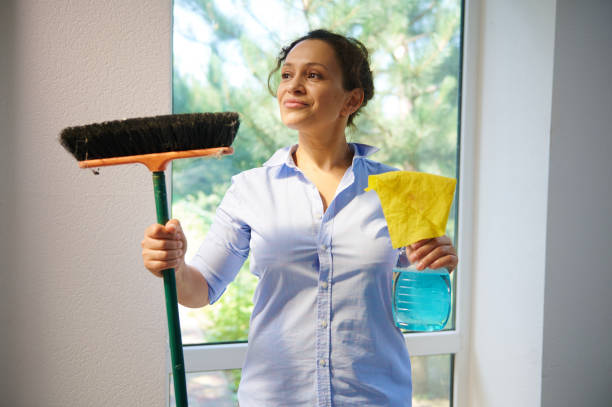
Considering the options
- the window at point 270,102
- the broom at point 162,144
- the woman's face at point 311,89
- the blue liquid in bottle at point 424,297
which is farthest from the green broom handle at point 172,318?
the window at point 270,102

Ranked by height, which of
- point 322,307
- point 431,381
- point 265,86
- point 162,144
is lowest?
point 431,381

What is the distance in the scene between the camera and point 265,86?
1.59 m

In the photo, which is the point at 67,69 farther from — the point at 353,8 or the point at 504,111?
the point at 504,111

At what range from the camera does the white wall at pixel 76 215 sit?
126 cm

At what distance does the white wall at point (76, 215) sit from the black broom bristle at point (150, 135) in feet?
1.51

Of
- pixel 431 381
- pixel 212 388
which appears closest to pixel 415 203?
pixel 212 388

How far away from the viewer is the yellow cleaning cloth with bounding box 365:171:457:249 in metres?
0.89

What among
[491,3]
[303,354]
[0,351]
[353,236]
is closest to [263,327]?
[303,354]

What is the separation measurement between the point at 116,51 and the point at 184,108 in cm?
26

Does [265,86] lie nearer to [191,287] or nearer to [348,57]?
[348,57]

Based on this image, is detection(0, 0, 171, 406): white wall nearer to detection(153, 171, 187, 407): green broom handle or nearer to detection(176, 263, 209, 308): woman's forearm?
detection(176, 263, 209, 308): woman's forearm

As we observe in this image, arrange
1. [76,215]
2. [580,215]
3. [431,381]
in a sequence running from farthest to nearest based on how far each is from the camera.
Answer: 1. [431,381]
2. [580,215]
3. [76,215]

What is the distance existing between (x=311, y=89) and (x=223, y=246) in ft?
1.27

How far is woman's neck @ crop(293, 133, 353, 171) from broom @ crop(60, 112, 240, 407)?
27 centimetres
